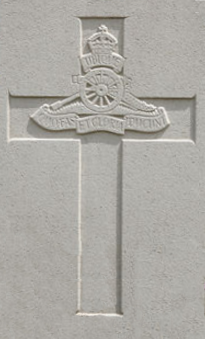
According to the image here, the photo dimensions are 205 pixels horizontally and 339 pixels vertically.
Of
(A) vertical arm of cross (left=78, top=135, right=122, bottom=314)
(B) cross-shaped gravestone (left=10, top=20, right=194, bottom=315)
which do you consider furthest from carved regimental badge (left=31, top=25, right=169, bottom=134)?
(A) vertical arm of cross (left=78, top=135, right=122, bottom=314)

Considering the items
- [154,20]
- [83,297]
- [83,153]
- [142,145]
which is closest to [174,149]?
[142,145]

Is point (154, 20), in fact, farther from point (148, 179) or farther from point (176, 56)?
point (148, 179)

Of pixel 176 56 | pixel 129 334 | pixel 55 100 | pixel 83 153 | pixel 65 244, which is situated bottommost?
pixel 129 334

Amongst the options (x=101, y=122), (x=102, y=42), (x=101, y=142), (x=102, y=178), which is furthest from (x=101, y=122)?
(x=102, y=42)

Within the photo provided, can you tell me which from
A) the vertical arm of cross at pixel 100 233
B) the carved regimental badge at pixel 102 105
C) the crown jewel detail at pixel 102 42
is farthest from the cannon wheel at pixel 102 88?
the vertical arm of cross at pixel 100 233

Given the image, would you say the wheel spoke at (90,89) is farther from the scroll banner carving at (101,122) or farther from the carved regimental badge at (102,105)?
the scroll banner carving at (101,122)

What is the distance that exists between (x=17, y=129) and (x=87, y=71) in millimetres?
531

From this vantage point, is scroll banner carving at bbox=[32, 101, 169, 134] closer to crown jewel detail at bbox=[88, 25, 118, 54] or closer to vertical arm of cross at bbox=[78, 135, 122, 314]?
vertical arm of cross at bbox=[78, 135, 122, 314]

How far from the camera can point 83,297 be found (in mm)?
3084

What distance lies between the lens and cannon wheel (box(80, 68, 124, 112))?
10.1 ft

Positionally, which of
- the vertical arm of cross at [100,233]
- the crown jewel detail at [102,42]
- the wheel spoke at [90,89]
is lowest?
the vertical arm of cross at [100,233]

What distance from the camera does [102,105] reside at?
3086 mm

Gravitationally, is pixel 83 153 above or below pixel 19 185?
above

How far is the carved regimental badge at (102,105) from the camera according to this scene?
307cm
